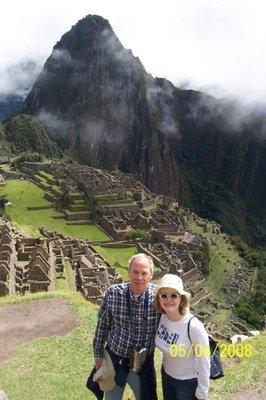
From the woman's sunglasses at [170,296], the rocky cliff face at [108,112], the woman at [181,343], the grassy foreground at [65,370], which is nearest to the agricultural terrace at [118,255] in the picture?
the grassy foreground at [65,370]

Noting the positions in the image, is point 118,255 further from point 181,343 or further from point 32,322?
point 181,343

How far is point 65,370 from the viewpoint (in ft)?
38.5

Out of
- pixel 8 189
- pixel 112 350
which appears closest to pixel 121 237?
pixel 8 189

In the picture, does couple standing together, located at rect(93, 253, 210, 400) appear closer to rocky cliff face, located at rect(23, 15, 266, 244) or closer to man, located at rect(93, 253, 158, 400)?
man, located at rect(93, 253, 158, 400)

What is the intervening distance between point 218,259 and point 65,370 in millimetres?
53934

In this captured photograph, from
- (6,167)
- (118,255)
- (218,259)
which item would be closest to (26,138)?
(6,167)

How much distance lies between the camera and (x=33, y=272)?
25781 millimetres

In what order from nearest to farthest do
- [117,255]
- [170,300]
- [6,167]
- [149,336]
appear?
1. [170,300]
2. [149,336]
3. [117,255]
4. [6,167]

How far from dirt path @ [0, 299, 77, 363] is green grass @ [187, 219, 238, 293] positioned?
130 ft

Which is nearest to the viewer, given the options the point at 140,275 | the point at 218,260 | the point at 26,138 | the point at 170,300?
the point at 170,300

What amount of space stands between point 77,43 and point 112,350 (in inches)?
7268

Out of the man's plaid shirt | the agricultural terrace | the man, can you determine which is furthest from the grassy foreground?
the agricultural terrace

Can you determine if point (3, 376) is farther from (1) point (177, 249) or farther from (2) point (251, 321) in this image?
(1) point (177, 249)

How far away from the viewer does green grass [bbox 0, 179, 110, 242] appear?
58.4 meters
